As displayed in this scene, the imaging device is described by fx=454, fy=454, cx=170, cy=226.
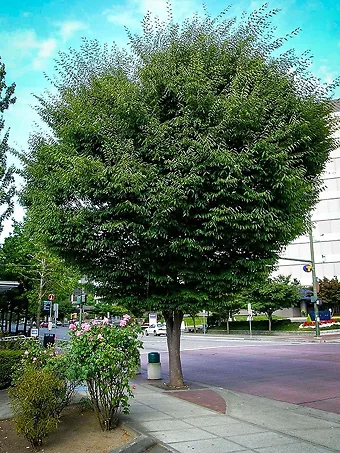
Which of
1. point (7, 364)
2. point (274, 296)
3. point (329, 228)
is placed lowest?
point (7, 364)

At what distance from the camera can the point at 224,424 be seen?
7848mm

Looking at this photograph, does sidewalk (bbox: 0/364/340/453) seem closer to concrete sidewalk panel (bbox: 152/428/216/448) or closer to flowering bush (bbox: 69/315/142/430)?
→ concrete sidewalk panel (bbox: 152/428/216/448)

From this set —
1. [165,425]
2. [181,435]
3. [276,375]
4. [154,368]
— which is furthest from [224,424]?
[276,375]

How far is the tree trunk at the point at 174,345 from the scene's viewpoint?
12.3m

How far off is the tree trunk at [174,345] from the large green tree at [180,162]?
6 cm

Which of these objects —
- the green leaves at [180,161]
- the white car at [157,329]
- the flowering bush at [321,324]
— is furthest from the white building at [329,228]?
the green leaves at [180,161]

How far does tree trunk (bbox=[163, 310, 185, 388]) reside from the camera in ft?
40.3

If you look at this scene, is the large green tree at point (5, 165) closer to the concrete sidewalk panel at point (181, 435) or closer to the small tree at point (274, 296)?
the concrete sidewalk panel at point (181, 435)

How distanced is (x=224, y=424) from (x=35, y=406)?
3350 mm

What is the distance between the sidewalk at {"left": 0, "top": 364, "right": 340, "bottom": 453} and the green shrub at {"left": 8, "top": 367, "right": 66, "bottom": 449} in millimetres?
1210

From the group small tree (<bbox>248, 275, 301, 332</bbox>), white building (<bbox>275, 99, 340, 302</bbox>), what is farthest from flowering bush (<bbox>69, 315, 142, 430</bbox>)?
white building (<bbox>275, 99, 340, 302</bbox>)

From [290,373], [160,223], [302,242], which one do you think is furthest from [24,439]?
[302,242]

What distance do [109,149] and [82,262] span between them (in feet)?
10.2

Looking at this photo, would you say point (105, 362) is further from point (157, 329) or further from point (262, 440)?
point (157, 329)
